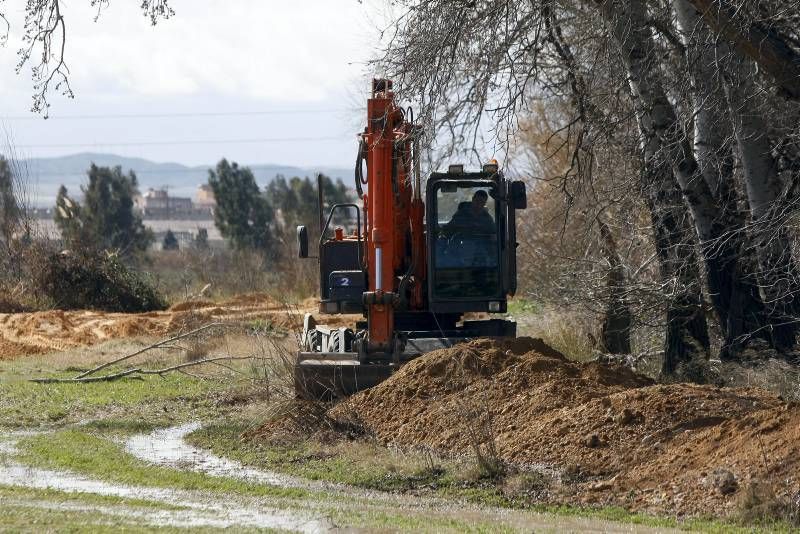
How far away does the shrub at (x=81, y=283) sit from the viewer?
34688 mm

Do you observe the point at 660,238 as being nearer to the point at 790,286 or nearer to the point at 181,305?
the point at 790,286

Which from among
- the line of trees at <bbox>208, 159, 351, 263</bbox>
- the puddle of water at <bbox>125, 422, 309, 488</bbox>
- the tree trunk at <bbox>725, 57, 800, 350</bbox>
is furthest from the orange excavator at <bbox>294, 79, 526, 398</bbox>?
the line of trees at <bbox>208, 159, 351, 263</bbox>

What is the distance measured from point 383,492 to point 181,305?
23.6 meters

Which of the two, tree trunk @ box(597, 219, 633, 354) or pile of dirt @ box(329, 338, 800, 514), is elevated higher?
tree trunk @ box(597, 219, 633, 354)

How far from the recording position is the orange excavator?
16.0 metres

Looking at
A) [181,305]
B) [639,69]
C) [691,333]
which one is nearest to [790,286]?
[691,333]

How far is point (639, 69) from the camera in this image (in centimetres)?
1591

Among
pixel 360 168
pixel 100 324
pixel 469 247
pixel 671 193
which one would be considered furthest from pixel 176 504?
pixel 100 324

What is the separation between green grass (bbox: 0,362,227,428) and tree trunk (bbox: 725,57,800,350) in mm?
6745

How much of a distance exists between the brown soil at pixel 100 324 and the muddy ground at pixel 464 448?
9.56 meters

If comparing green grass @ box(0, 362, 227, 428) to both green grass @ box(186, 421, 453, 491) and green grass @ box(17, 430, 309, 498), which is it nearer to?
green grass @ box(17, 430, 309, 498)

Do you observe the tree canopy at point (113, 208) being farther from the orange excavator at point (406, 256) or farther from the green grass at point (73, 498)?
the green grass at point (73, 498)

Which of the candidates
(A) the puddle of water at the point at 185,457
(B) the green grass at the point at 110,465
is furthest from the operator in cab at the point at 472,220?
(B) the green grass at the point at 110,465

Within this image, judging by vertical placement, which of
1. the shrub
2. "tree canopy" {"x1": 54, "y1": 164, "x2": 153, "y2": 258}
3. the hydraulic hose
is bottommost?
the shrub
